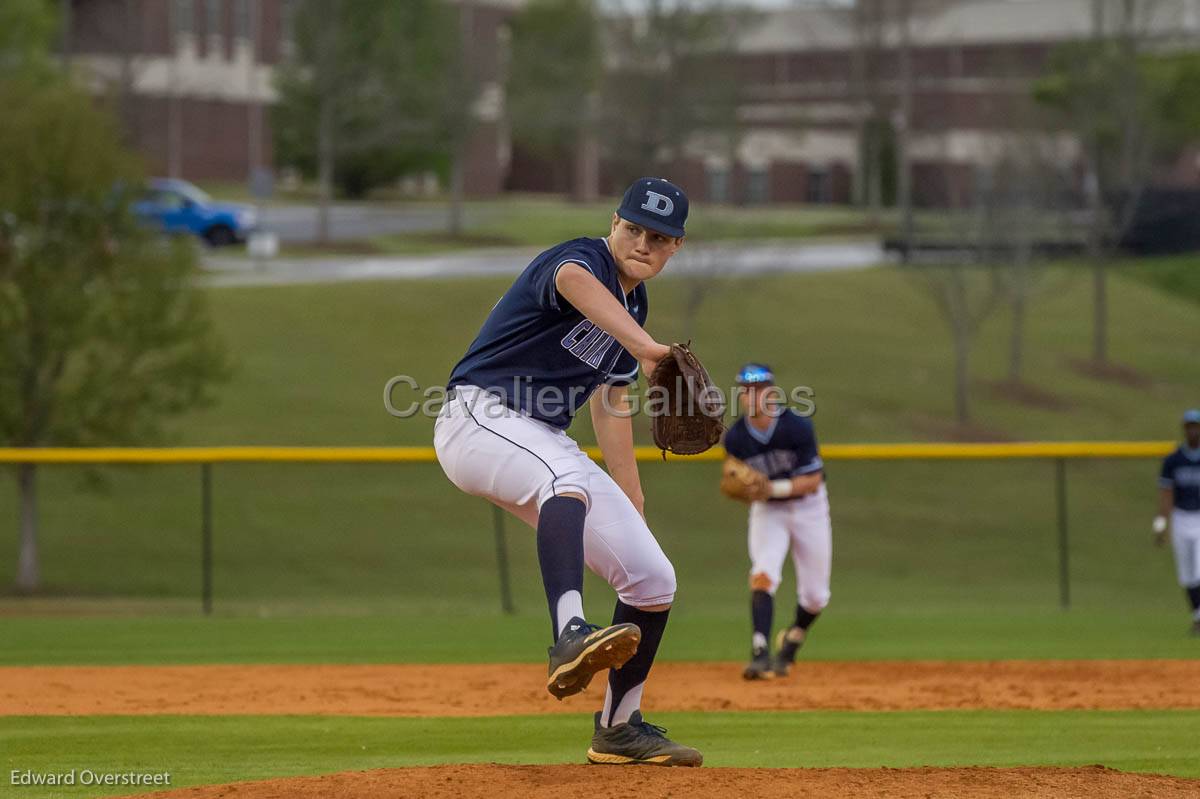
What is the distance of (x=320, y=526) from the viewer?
20.5 meters

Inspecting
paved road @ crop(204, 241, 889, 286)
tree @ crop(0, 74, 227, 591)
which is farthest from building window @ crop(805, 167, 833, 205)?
tree @ crop(0, 74, 227, 591)

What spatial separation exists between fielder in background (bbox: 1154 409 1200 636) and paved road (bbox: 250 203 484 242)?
101 feet

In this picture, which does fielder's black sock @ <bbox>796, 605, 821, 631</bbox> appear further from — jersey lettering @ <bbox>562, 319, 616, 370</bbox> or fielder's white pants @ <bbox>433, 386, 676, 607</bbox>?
jersey lettering @ <bbox>562, 319, 616, 370</bbox>

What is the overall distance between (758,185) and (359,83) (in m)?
30.4

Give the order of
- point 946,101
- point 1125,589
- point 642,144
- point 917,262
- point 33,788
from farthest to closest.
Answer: point 946,101, point 642,144, point 917,262, point 1125,589, point 33,788

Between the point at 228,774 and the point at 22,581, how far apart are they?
39.3ft

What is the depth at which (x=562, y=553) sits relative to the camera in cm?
515

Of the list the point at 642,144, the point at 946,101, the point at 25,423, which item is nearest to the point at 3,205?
the point at 25,423

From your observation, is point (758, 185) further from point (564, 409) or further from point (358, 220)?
point (564, 409)

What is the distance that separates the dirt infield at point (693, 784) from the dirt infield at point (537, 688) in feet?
9.57

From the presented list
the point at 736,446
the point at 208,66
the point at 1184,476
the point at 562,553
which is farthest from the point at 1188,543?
the point at 208,66

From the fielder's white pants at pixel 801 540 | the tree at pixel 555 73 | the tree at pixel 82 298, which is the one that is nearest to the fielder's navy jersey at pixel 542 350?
the fielder's white pants at pixel 801 540

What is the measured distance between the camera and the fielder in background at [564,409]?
5156mm

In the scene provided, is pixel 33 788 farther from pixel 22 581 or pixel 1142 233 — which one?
pixel 1142 233
